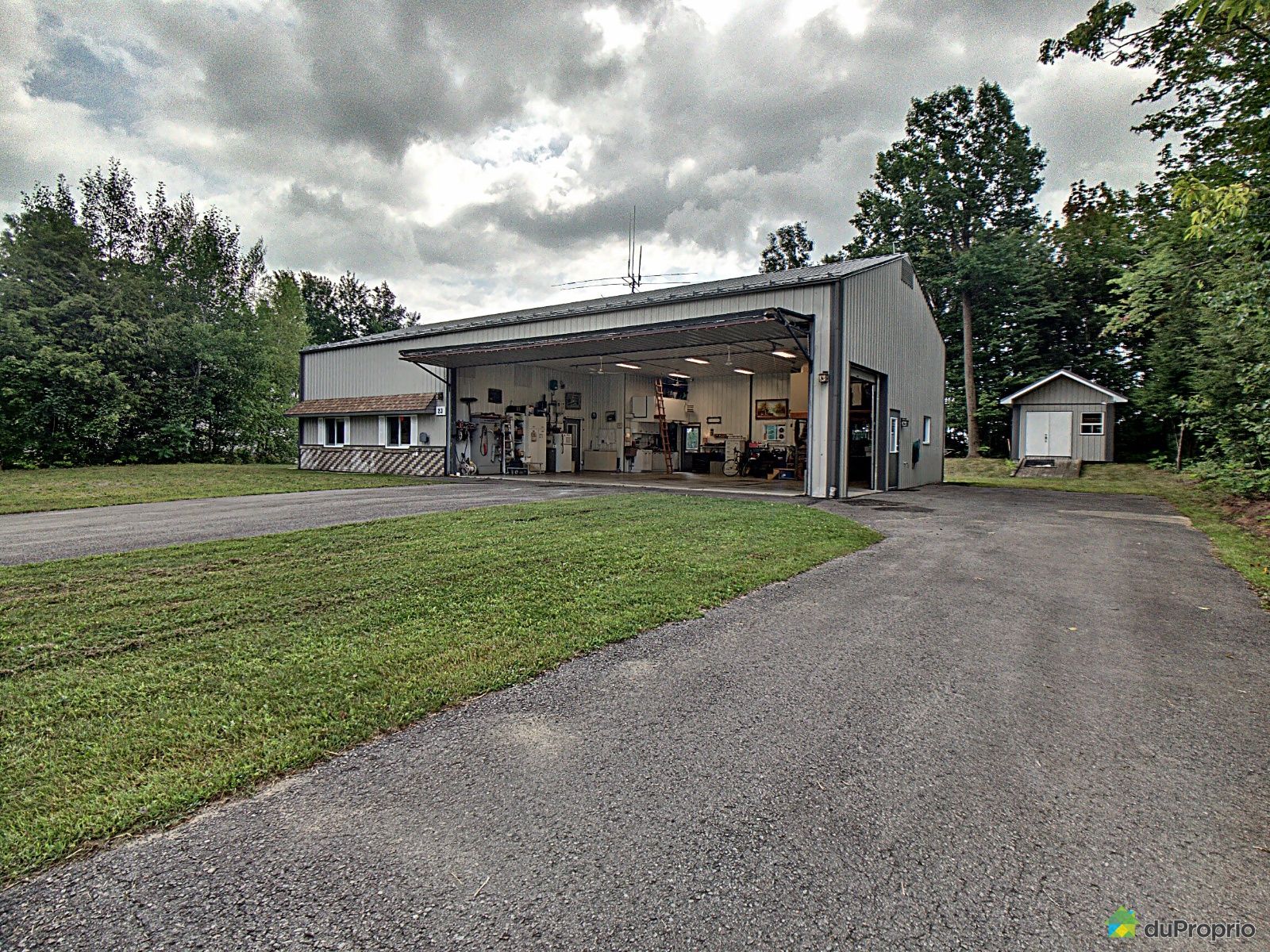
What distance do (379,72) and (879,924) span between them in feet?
51.3

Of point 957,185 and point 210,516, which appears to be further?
point 957,185

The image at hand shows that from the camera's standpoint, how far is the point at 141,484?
49.4 ft

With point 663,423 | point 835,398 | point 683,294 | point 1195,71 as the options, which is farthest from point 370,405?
point 1195,71

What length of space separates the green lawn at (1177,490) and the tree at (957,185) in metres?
6.03

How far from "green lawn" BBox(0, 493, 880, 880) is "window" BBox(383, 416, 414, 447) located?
1480 centimetres

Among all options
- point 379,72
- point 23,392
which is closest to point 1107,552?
point 379,72

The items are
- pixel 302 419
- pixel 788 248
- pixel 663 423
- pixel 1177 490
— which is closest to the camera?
pixel 1177 490

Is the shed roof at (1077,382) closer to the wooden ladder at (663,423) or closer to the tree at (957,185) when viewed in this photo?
the tree at (957,185)

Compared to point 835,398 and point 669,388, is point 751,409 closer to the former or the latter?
point 669,388

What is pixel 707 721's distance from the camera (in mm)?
2809

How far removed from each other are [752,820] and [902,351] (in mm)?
17801

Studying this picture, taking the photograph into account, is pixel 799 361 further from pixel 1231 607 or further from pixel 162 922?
pixel 162 922

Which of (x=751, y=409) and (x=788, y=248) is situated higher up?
(x=788, y=248)

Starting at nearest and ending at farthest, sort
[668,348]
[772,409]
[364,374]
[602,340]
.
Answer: [602,340] → [668,348] → [364,374] → [772,409]
